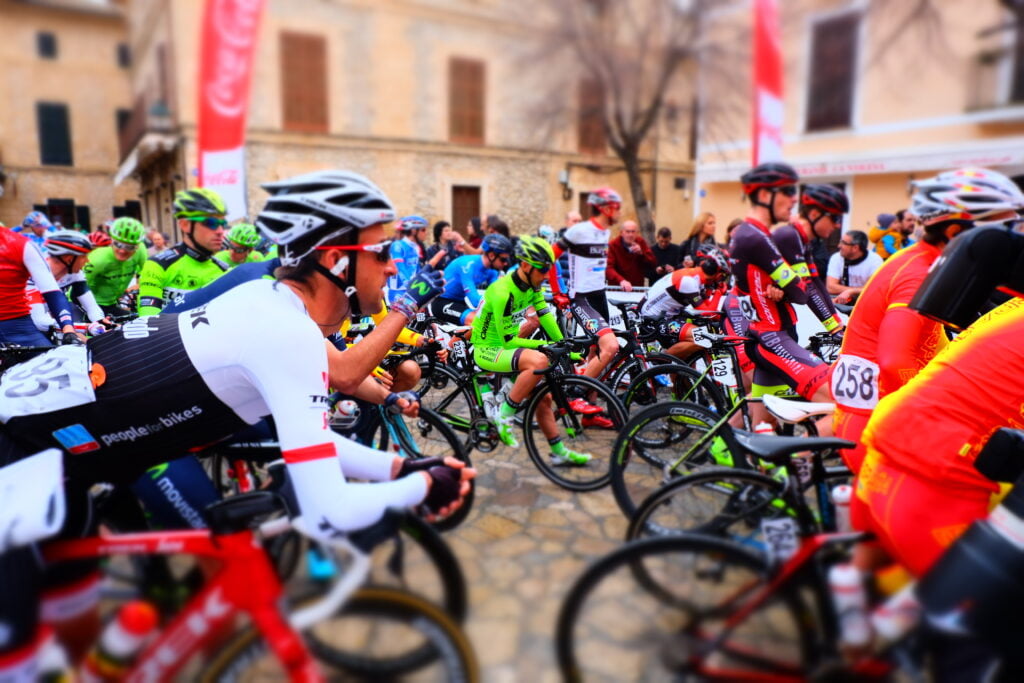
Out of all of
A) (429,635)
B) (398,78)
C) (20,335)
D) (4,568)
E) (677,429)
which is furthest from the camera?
(398,78)

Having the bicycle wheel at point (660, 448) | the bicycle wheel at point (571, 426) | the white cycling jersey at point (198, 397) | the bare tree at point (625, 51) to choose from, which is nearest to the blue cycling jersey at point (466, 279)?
the bicycle wheel at point (571, 426)

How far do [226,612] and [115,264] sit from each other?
23.1 ft

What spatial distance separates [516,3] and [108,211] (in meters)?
22.6

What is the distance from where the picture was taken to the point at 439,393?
21.5ft

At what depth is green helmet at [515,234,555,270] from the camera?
482 centimetres

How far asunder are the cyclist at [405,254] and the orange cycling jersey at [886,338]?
17.1ft

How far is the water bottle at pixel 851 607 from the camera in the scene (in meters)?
1.59

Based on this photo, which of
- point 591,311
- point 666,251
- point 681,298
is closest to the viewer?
point 681,298

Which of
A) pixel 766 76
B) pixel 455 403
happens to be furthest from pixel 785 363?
pixel 766 76

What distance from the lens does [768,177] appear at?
428cm

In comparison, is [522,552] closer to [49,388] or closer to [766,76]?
[49,388]

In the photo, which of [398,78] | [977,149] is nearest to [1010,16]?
[977,149]

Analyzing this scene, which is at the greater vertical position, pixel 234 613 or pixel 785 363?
pixel 785 363

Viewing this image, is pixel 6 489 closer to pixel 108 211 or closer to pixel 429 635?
pixel 429 635
